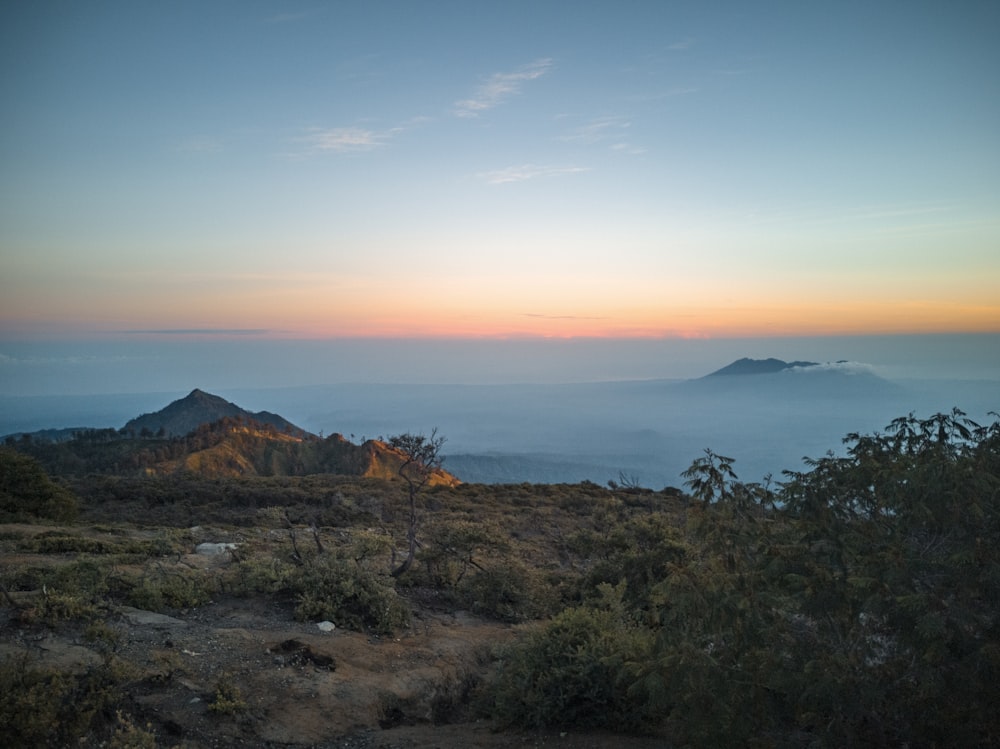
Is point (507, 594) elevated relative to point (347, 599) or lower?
lower

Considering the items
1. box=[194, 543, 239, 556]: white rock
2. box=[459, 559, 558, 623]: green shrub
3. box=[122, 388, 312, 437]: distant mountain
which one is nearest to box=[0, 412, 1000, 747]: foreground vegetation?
box=[459, 559, 558, 623]: green shrub

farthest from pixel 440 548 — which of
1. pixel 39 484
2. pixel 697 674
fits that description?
pixel 39 484

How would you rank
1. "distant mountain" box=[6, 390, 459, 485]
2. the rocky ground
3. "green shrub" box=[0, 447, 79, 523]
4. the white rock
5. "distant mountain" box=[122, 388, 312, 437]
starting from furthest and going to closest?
"distant mountain" box=[122, 388, 312, 437]
"distant mountain" box=[6, 390, 459, 485]
"green shrub" box=[0, 447, 79, 523]
the white rock
the rocky ground

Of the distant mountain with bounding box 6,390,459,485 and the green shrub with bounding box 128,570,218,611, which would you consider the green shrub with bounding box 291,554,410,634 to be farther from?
the distant mountain with bounding box 6,390,459,485

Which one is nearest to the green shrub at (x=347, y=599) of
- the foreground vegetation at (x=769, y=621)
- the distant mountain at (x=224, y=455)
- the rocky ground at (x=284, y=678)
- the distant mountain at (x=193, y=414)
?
the foreground vegetation at (x=769, y=621)

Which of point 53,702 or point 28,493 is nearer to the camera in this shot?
point 53,702

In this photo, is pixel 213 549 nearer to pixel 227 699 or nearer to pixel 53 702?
pixel 227 699

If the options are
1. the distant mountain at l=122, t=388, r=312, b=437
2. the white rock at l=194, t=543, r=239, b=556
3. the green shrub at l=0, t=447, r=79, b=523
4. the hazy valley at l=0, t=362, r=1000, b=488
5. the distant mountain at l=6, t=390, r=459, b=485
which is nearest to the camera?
the white rock at l=194, t=543, r=239, b=556

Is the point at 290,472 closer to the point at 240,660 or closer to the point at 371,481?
the point at 371,481

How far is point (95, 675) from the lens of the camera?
708 centimetres

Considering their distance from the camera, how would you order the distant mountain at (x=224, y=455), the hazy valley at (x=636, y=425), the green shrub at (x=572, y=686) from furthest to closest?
the hazy valley at (x=636, y=425) → the distant mountain at (x=224, y=455) → the green shrub at (x=572, y=686)

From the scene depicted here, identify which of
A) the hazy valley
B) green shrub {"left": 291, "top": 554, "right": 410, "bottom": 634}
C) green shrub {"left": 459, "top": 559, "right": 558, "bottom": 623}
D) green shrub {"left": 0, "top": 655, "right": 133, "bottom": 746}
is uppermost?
green shrub {"left": 0, "top": 655, "right": 133, "bottom": 746}

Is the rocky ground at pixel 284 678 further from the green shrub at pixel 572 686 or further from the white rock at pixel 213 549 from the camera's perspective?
the white rock at pixel 213 549

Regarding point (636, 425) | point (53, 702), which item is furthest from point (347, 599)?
point (636, 425)
